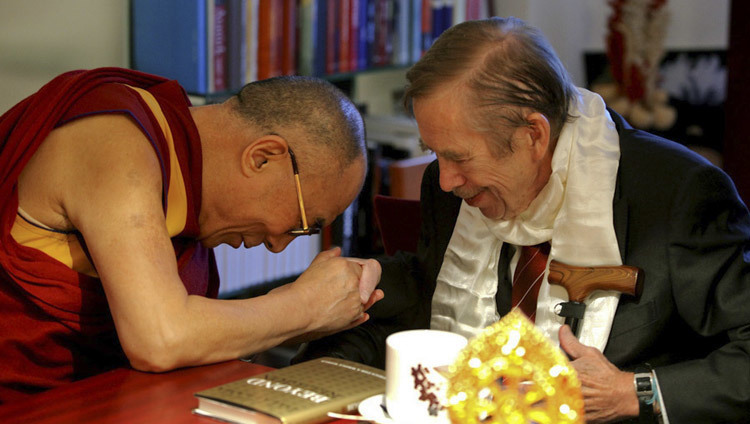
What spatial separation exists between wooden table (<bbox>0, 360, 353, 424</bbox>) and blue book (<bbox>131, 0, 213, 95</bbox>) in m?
1.26

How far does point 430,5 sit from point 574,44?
0.94 metres

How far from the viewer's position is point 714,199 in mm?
1310

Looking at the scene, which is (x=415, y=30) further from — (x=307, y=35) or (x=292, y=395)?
(x=292, y=395)

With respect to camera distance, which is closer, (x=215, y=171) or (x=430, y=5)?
(x=215, y=171)

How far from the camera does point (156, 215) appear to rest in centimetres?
123

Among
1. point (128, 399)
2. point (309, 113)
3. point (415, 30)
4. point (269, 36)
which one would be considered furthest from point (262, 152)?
point (415, 30)

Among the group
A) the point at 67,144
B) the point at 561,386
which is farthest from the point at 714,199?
the point at 67,144

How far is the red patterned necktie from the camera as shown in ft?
4.93

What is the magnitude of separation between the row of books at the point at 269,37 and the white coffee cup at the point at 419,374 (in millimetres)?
1528

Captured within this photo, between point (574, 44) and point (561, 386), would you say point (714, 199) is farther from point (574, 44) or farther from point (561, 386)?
point (574, 44)

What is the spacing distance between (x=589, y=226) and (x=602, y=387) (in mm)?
313

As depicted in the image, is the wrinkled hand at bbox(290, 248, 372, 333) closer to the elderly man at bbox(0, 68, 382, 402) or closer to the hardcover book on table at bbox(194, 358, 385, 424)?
the elderly man at bbox(0, 68, 382, 402)

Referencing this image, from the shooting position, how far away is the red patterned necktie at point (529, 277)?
1503mm

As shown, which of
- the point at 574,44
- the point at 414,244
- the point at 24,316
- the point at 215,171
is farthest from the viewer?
the point at 574,44
